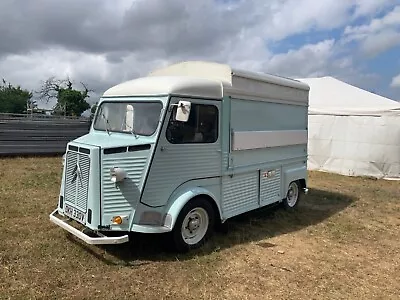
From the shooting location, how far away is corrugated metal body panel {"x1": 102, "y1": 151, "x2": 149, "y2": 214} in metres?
4.75

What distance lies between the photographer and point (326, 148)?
1500 cm

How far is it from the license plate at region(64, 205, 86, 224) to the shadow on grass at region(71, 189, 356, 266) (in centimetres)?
50

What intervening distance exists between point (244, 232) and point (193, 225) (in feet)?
4.20

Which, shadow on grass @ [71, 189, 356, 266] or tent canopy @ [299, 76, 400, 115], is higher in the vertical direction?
tent canopy @ [299, 76, 400, 115]

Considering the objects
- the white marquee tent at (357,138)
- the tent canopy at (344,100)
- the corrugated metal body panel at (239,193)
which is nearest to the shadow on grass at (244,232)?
the corrugated metal body panel at (239,193)

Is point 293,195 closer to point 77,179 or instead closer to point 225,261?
point 225,261

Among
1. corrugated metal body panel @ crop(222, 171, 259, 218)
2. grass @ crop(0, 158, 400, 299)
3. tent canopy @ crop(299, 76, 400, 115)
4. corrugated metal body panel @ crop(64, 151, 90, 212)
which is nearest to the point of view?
grass @ crop(0, 158, 400, 299)

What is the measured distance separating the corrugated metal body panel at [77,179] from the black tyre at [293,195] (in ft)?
14.7

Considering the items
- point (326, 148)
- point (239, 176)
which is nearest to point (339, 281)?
point (239, 176)

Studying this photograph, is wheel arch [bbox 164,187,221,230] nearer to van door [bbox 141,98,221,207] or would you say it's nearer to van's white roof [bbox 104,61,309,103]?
van door [bbox 141,98,221,207]

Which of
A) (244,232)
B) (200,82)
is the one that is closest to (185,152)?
(200,82)

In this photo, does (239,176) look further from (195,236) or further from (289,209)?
(289,209)

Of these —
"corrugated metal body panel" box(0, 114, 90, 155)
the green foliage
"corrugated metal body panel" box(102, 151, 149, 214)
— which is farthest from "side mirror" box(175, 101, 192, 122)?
the green foliage

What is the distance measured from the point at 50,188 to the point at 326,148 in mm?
10354
